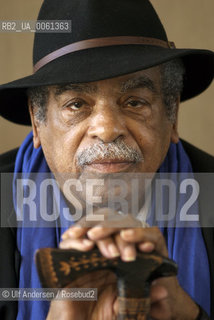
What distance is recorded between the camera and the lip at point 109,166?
100 centimetres

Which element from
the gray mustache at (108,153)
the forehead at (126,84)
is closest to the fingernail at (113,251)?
the gray mustache at (108,153)

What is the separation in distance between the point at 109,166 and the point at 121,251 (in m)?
0.34

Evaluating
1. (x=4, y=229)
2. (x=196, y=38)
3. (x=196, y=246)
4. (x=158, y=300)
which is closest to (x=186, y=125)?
(x=196, y=38)

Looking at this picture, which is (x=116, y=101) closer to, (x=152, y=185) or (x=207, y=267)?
(x=152, y=185)

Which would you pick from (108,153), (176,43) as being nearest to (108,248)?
(108,153)

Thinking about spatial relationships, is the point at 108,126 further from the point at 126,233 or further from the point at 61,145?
the point at 126,233

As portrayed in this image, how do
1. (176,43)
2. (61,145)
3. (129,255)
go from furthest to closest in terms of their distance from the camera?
(176,43), (61,145), (129,255)

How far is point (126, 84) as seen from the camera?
3.36 feet

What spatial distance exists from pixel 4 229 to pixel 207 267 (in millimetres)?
543

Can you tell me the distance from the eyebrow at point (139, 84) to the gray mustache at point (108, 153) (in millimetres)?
130

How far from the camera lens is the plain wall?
6.09ft

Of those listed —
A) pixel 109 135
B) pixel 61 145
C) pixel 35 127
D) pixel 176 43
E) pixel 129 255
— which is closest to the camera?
pixel 129 255

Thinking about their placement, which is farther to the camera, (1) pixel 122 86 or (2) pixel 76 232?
(1) pixel 122 86

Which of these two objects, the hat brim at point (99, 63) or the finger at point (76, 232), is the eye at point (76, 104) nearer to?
the hat brim at point (99, 63)
